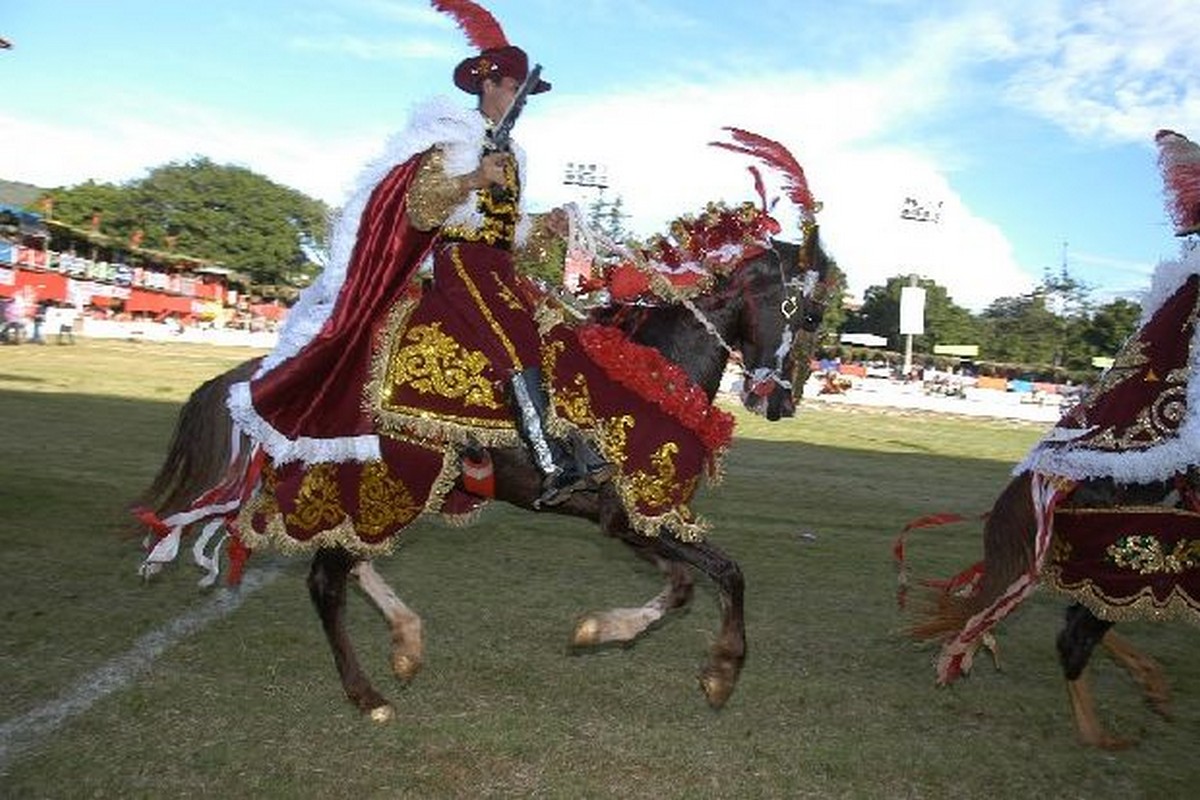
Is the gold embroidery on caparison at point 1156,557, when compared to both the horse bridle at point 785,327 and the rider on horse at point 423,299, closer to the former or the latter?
the horse bridle at point 785,327

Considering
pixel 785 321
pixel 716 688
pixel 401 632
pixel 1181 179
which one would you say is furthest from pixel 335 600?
pixel 1181 179

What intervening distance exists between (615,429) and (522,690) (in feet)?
→ 4.82

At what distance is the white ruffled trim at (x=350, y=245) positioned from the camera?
15.5 feet

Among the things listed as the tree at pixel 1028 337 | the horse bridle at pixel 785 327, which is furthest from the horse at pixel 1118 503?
the tree at pixel 1028 337

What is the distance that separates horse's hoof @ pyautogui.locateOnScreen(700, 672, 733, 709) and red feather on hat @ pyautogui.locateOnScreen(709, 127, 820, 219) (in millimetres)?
2353

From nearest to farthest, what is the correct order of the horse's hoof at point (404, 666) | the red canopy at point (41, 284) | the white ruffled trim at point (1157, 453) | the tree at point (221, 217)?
the white ruffled trim at point (1157, 453) → the horse's hoof at point (404, 666) → the red canopy at point (41, 284) → the tree at point (221, 217)

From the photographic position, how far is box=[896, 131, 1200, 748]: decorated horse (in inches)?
182

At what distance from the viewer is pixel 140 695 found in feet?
15.6

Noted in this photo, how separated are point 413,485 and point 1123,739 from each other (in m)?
3.71

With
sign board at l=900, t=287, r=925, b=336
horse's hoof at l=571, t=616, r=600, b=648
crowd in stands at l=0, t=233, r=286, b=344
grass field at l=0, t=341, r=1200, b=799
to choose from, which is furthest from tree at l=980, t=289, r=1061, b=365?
horse's hoof at l=571, t=616, r=600, b=648

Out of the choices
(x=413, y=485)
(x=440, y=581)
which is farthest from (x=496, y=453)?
(x=440, y=581)

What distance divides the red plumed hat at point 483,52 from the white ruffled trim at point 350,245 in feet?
0.59

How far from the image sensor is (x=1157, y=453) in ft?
14.8

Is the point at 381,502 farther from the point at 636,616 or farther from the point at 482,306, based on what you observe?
the point at 636,616
